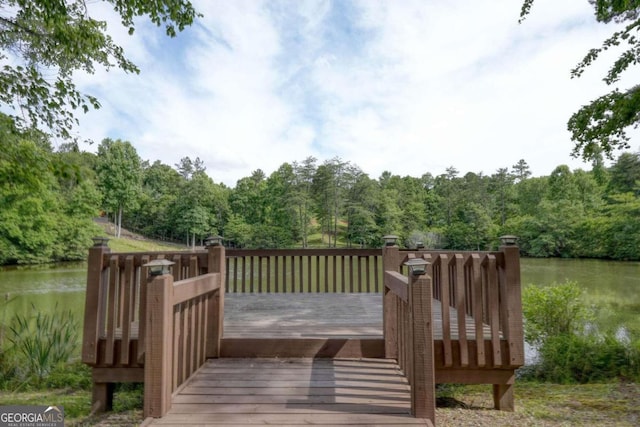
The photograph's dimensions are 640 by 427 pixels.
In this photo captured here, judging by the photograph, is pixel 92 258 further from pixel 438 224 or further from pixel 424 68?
pixel 438 224

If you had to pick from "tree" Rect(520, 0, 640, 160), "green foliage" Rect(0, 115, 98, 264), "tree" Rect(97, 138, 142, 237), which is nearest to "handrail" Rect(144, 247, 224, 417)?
"tree" Rect(520, 0, 640, 160)

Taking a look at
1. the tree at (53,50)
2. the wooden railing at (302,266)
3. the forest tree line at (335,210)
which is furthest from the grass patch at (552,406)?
the forest tree line at (335,210)

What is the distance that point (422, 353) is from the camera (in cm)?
191

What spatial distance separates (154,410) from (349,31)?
10101mm

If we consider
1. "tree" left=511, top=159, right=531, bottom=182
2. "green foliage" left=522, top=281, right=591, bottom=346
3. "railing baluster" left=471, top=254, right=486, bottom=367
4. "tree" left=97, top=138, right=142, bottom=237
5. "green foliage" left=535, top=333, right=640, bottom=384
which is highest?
"tree" left=511, top=159, right=531, bottom=182

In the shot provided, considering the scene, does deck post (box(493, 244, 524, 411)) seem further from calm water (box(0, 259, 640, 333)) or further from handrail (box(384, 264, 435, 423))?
calm water (box(0, 259, 640, 333))

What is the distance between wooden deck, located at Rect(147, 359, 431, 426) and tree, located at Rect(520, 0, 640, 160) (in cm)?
545

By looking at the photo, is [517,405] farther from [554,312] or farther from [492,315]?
[554,312]

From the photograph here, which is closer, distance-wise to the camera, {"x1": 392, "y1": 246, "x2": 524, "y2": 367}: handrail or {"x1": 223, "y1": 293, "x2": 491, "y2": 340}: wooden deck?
{"x1": 392, "y1": 246, "x2": 524, "y2": 367}: handrail

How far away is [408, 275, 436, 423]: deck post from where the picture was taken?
1.90 metres

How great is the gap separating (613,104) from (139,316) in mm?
6895

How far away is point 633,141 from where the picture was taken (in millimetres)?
5832

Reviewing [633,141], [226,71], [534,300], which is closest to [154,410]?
[534,300]

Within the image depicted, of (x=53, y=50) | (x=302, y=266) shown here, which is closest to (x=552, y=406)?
(x=302, y=266)
